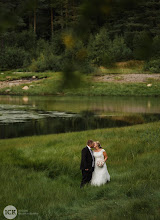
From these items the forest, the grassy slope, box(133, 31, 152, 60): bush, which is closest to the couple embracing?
the forest

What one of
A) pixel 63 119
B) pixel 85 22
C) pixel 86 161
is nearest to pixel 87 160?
pixel 86 161

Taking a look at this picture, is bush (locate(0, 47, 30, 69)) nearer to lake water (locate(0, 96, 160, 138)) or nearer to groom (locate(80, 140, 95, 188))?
lake water (locate(0, 96, 160, 138))

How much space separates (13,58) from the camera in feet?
163

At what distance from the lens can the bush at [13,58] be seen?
48875 mm

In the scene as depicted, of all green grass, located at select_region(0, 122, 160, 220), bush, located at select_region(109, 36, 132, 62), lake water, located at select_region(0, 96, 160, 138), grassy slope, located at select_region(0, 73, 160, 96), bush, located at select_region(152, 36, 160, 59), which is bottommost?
grassy slope, located at select_region(0, 73, 160, 96)

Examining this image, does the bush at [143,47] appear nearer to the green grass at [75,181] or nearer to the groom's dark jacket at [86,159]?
the green grass at [75,181]

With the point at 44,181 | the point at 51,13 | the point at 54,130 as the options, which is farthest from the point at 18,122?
the point at 51,13

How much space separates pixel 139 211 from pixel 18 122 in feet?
51.9

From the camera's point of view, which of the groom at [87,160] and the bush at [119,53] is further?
the groom at [87,160]

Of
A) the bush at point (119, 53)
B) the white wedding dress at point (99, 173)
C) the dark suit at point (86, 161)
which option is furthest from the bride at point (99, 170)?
the bush at point (119, 53)

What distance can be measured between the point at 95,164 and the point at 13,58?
144 feet

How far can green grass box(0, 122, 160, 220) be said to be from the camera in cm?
579

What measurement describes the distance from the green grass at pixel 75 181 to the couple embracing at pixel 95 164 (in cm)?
24

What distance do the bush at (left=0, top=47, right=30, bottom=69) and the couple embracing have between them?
136 ft
